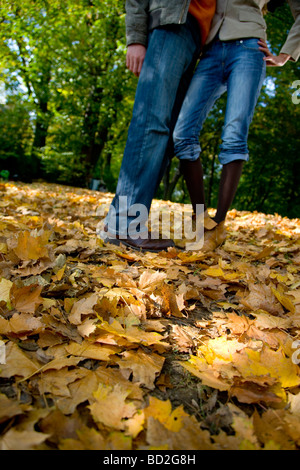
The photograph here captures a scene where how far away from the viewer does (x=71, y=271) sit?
56.2 inches

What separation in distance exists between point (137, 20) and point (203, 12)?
444mm

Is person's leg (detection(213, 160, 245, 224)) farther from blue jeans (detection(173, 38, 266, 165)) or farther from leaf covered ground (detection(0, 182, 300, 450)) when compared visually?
leaf covered ground (detection(0, 182, 300, 450))

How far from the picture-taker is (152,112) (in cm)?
193

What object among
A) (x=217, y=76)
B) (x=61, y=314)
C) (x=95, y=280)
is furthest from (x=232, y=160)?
(x=61, y=314)

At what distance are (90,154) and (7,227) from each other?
32.5 feet

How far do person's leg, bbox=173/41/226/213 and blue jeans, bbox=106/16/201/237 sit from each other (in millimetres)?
121

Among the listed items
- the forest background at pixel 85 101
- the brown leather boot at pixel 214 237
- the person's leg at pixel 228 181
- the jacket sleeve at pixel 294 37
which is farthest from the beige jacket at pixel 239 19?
the forest background at pixel 85 101

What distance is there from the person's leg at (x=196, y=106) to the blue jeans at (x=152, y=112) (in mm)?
121

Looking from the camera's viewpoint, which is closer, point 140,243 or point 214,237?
point 140,243

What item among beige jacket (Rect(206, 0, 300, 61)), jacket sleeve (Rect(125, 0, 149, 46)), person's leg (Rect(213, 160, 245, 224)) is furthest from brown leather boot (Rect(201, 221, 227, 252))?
jacket sleeve (Rect(125, 0, 149, 46))

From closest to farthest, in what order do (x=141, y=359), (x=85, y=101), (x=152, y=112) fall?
(x=141, y=359), (x=152, y=112), (x=85, y=101)

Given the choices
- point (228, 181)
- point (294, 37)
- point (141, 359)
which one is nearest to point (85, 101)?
point (294, 37)

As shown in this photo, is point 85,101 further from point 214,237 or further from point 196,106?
point 214,237

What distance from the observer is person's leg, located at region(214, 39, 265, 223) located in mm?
1972
